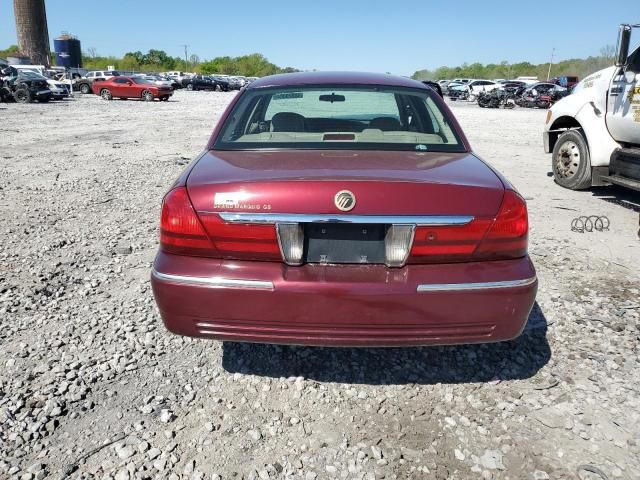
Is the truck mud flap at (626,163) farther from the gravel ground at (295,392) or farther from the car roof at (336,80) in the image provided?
the car roof at (336,80)

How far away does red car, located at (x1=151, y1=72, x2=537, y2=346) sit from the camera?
2156 mm

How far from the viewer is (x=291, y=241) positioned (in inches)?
86.7

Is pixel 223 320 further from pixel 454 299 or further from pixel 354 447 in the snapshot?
pixel 454 299

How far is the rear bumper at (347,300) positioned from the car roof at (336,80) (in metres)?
1.72

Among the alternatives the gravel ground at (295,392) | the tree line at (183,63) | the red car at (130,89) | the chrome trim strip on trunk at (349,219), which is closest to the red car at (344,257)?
the chrome trim strip on trunk at (349,219)

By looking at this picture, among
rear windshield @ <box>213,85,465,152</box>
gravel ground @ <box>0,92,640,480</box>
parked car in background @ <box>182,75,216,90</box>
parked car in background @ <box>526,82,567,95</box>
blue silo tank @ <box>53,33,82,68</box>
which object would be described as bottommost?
gravel ground @ <box>0,92,640,480</box>

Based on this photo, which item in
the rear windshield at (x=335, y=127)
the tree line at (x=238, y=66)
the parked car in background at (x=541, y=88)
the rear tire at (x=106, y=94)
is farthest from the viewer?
the tree line at (x=238, y=66)

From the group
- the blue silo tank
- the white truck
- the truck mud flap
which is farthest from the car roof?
the blue silo tank

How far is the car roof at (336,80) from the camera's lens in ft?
11.3

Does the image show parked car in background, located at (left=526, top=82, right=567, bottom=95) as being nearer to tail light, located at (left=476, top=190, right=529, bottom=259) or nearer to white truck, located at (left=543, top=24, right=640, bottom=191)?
white truck, located at (left=543, top=24, right=640, bottom=191)

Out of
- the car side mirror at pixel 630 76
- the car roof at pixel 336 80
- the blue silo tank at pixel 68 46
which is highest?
the blue silo tank at pixel 68 46

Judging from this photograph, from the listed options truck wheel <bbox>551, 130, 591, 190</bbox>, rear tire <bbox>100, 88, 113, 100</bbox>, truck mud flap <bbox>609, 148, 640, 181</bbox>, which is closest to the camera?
truck mud flap <bbox>609, 148, 640, 181</bbox>

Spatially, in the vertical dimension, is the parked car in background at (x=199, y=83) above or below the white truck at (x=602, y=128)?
above

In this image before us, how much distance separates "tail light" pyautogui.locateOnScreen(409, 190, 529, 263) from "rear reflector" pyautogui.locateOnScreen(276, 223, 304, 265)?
1.67ft
